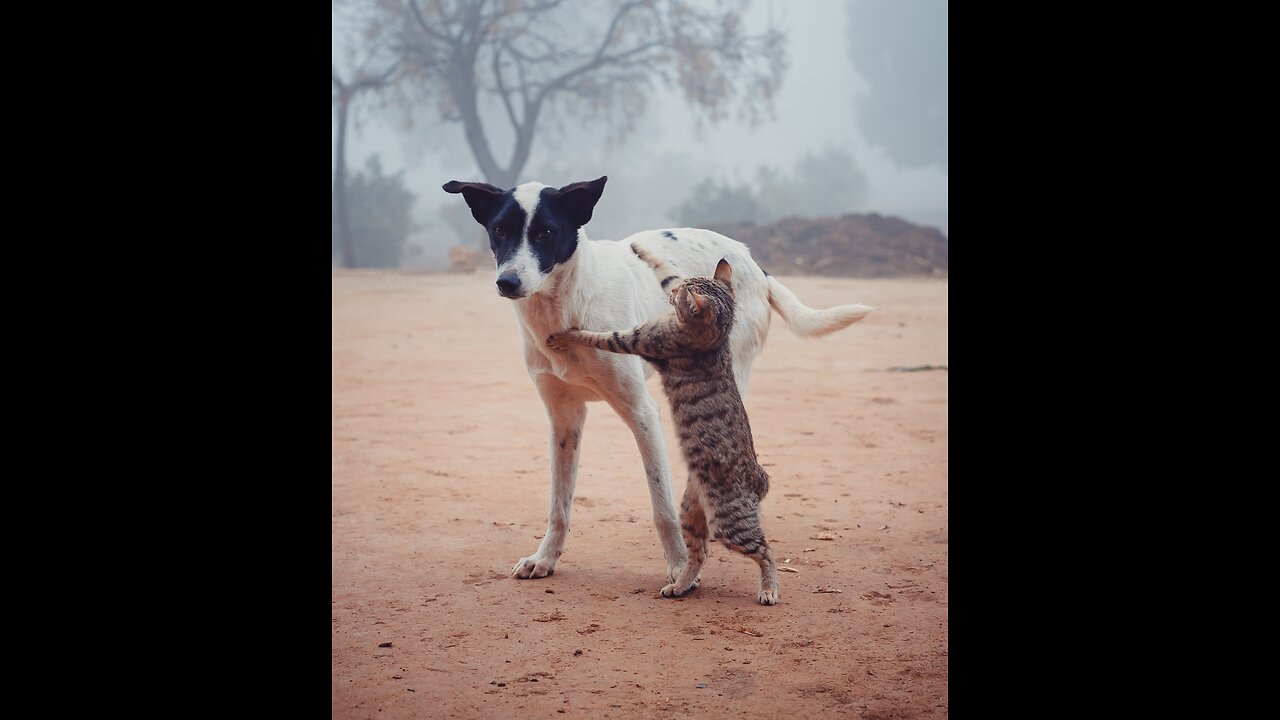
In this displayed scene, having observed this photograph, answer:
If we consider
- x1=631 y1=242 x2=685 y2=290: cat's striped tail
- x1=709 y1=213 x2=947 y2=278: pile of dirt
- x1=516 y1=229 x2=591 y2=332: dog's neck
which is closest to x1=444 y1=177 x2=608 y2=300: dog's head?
x1=516 y1=229 x2=591 y2=332: dog's neck

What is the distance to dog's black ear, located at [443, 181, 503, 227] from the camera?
3357 millimetres

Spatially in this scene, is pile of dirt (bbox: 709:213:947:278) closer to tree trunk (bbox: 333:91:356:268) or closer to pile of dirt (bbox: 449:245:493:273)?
pile of dirt (bbox: 449:245:493:273)

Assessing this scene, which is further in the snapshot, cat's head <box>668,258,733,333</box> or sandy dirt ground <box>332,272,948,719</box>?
cat's head <box>668,258,733,333</box>

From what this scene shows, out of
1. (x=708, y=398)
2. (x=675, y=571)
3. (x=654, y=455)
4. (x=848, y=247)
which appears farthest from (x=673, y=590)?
(x=848, y=247)

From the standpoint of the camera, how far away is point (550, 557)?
417 centimetres

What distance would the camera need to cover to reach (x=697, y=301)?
3385 millimetres

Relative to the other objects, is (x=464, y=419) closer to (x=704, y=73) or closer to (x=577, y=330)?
(x=577, y=330)

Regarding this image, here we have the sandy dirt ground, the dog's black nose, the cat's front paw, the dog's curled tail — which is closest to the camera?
the sandy dirt ground

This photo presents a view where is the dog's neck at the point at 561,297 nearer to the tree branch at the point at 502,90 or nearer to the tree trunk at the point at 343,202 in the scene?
the tree branch at the point at 502,90

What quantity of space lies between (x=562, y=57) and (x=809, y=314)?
21.0 metres

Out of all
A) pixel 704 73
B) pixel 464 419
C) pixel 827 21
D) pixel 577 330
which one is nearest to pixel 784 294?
pixel 577 330

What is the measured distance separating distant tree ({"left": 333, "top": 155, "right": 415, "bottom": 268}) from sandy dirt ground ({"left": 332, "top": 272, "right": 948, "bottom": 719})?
15935 millimetres

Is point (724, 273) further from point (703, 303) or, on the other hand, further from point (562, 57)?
point (562, 57)

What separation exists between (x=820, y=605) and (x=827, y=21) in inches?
1094
